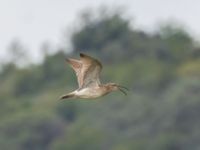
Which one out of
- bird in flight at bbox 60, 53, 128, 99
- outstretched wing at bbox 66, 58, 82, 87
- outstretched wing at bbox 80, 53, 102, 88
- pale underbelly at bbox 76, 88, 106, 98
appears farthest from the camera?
outstretched wing at bbox 66, 58, 82, 87

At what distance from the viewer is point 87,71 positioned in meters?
17.3

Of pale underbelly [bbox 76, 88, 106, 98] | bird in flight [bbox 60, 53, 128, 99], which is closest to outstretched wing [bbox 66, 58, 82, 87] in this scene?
bird in flight [bbox 60, 53, 128, 99]

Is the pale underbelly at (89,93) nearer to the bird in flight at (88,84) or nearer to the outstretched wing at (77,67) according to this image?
the bird in flight at (88,84)

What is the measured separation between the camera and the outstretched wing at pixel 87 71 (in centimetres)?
1700

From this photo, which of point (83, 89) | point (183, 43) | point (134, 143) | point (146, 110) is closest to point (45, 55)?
point (183, 43)

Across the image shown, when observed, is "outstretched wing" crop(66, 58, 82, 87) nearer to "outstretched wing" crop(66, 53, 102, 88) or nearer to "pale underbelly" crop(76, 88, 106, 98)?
"outstretched wing" crop(66, 53, 102, 88)

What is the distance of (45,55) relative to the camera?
7694cm

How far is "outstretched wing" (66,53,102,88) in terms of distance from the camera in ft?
55.8

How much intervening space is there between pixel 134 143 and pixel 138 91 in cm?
1008

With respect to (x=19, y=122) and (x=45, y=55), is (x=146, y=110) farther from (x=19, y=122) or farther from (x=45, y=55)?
(x=45, y=55)

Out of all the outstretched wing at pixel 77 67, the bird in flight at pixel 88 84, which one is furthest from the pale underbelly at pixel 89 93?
the outstretched wing at pixel 77 67

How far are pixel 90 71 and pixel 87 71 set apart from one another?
0.04 meters

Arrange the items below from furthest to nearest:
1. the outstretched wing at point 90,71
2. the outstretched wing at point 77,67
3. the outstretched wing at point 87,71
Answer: the outstretched wing at point 77,67 → the outstretched wing at point 87,71 → the outstretched wing at point 90,71

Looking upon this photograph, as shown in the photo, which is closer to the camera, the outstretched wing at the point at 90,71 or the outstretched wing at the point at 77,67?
the outstretched wing at the point at 90,71
